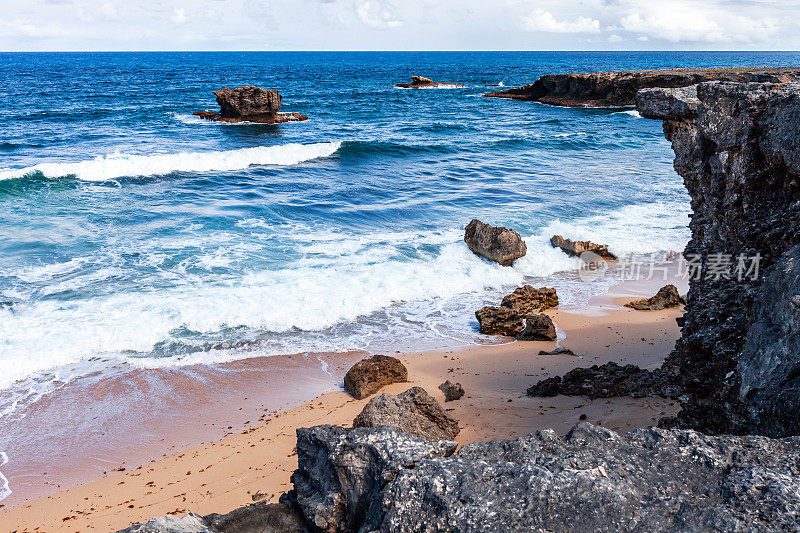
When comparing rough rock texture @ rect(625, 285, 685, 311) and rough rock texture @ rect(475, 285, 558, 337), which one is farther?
rough rock texture @ rect(625, 285, 685, 311)

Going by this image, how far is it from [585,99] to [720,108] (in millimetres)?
52546

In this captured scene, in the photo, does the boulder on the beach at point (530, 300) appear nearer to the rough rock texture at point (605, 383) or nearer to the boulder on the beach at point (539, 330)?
the boulder on the beach at point (539, 330)

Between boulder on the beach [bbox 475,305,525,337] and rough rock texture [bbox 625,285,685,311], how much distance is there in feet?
8.01

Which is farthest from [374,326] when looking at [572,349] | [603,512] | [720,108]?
[603,512]

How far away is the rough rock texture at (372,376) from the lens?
314 inches

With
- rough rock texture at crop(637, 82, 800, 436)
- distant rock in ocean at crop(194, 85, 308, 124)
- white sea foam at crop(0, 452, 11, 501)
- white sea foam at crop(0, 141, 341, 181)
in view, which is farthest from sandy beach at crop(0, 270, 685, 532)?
distant rock in ocean at crop(194, 85, 308, 124)

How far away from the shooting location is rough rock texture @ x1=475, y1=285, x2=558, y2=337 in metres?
10.1

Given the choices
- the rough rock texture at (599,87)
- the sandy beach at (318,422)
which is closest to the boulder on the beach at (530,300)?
the sandy beach at (318,422)

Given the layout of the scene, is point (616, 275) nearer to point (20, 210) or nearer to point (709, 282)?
point (709, 282)

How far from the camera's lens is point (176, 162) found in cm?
2506

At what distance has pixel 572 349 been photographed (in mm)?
9281

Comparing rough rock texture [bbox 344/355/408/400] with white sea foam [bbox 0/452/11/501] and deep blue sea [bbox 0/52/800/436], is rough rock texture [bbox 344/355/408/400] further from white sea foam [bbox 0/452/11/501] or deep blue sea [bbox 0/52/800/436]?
white sea foam [bbox 0/452/11/501]

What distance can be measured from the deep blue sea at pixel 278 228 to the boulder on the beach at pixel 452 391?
6.70 ft

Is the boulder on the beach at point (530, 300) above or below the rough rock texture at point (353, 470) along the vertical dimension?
below
